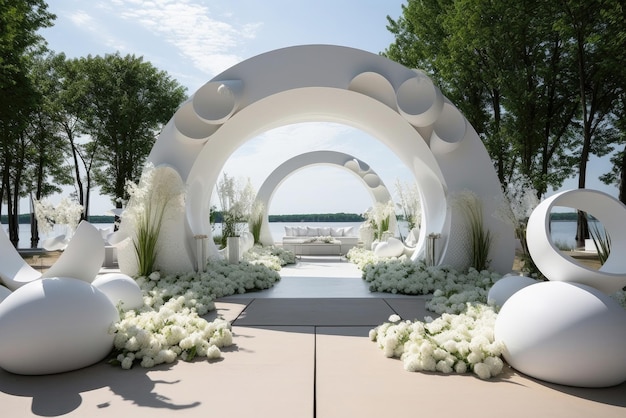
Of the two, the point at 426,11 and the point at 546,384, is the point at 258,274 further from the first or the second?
the point at 426,11

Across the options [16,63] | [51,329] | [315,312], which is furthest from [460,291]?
[16,63]

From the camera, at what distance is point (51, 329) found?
2.70 m

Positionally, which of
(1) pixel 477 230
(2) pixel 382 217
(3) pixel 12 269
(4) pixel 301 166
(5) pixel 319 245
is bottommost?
(5) pixel 319 245

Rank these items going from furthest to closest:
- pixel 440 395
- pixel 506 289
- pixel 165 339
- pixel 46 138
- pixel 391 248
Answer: pixel 46 138 → pixel 391 248 → pixel 506 289 → pixel 165 339 → pixel 440 395

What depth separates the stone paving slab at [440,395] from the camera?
87.8 inches

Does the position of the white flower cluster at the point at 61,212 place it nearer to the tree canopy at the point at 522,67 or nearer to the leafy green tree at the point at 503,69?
the tree canopy at the point at 522,67

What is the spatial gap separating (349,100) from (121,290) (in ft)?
14.0

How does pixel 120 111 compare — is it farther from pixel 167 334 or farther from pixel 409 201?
pixel 167 334

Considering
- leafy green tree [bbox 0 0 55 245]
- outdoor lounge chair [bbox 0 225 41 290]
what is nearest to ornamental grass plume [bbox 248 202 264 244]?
leafy green tree [bbox 0 0 55 245]

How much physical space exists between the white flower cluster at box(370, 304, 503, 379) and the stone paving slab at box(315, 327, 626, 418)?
2.9 inches

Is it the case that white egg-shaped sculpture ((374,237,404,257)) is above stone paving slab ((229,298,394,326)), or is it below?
above

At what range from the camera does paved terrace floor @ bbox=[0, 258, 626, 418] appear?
2.24 m

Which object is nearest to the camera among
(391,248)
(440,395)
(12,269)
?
(440,395)

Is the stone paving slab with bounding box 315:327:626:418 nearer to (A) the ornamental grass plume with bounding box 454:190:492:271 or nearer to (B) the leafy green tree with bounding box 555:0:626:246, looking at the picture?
(A) the ornamental grass plume with bounding box 454:190:492:271
